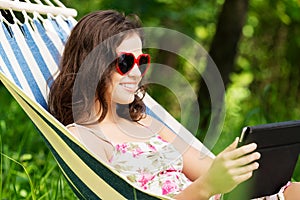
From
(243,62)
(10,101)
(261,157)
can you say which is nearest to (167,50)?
(243,62)

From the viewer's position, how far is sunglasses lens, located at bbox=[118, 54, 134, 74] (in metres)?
2.18

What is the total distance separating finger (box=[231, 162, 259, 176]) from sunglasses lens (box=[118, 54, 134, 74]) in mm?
579

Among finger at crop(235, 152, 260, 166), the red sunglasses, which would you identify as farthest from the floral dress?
finger at crop(235, 152, 260, 166)

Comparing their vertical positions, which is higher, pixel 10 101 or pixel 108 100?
pixel 108 100

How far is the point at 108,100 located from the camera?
2262mm

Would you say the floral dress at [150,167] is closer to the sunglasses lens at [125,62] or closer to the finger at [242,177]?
the sunglasses lens at [125,62]

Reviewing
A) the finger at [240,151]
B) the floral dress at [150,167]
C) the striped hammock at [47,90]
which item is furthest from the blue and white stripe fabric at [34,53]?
the finger at [240,151]

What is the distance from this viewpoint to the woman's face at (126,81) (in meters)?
2.22

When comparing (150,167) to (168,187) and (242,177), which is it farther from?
(242,177)

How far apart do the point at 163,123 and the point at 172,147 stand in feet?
0.50

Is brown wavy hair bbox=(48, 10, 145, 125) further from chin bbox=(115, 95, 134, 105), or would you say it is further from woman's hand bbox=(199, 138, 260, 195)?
woman's hand bbox=(199, 138, 260, 195)

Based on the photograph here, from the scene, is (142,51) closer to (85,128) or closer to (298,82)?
(85,128)

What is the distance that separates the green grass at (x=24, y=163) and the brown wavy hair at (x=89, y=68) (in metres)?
0.26

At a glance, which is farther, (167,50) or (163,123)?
(167,50)
